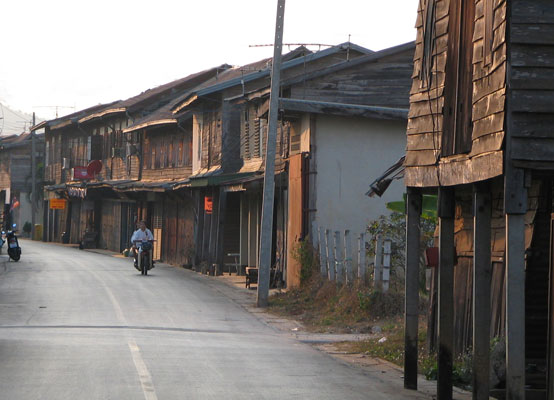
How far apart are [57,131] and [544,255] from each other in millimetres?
60162

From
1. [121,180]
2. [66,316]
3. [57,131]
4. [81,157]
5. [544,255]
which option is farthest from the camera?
[57,131]

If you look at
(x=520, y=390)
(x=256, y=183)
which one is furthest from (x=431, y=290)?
(x=256, y=183)

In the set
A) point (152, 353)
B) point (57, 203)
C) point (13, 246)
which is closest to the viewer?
point (152, 353)

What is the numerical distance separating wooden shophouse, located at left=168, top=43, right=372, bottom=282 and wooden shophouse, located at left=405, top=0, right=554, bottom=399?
18.6 metres

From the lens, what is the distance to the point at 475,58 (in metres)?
10.0

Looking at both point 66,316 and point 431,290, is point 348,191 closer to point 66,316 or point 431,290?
point 66,316

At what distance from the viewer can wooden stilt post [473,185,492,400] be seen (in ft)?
31.3

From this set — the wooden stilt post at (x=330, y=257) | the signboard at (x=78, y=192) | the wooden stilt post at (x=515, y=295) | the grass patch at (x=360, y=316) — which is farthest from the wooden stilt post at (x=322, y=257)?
the signboard at (x=78, y=192)

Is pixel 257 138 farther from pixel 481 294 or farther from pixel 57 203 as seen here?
pixel 57 203

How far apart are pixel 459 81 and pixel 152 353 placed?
5774mm

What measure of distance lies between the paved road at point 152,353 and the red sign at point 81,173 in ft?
104

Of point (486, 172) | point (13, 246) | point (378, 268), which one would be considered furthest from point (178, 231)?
point (486, 172)

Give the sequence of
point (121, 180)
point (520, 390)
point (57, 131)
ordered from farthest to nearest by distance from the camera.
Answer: point (57, 131), point (121, 180), point (520, 390)

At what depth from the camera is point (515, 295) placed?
27.5ft
